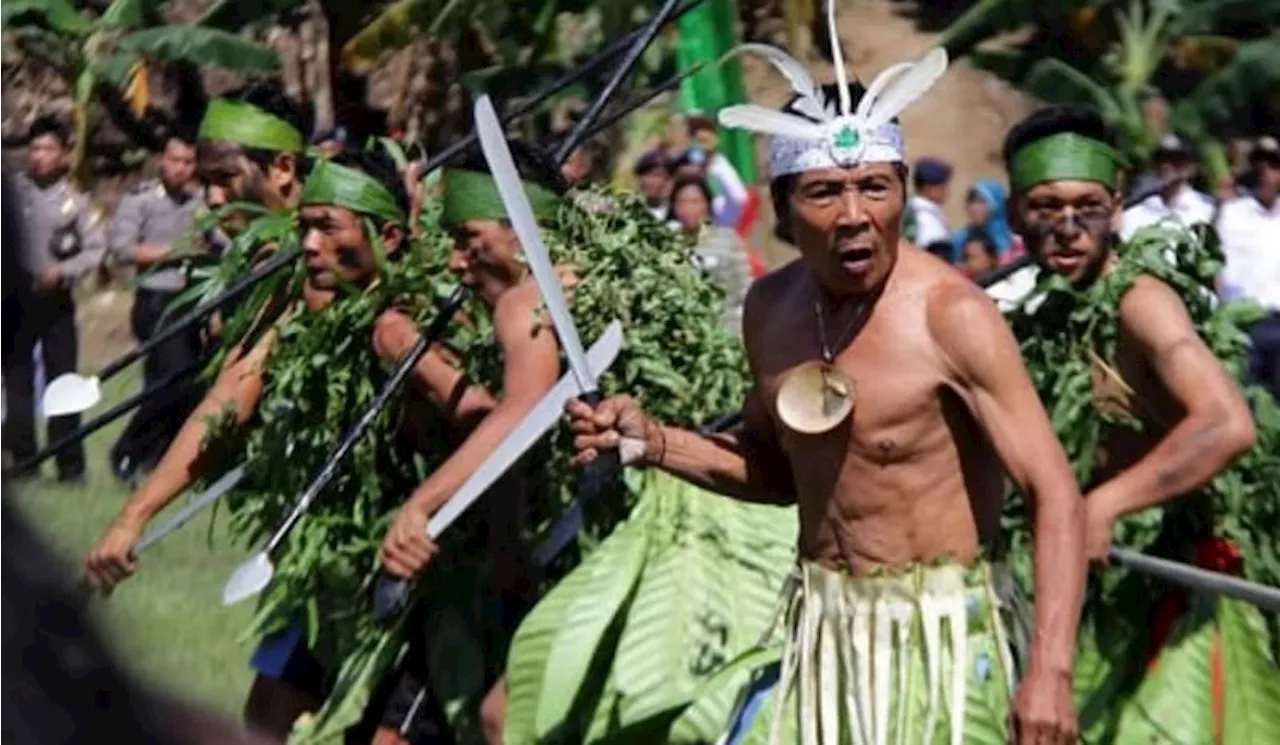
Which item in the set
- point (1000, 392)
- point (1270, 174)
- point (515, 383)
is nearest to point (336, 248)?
point (515, 383)

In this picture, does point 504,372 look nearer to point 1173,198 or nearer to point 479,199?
point 479,199

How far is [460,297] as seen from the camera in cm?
679

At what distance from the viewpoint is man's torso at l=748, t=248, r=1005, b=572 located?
Answer: 4.95 metres

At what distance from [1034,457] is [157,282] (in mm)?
8263

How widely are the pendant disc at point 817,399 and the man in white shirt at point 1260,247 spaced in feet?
23.8

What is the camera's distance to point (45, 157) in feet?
40.4

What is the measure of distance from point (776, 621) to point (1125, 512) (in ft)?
2.08

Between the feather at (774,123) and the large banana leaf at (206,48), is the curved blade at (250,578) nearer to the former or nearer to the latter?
the feather at (774,123)

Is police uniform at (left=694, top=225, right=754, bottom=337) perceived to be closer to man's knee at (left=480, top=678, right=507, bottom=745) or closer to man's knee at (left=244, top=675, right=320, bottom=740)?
man's knee at (left=244, top=675, right=320, bottom=740)

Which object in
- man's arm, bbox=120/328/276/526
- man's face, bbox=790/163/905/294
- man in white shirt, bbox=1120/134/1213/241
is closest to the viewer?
man's face, bbox=790/163/905/294

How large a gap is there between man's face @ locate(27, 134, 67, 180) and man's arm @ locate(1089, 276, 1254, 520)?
23.1 ft

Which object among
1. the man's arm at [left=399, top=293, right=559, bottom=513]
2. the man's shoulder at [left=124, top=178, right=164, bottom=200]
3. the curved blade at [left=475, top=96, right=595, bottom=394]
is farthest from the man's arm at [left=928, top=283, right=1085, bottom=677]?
the man's shoulder at [left=124, top=178, right=164, bottom=200]

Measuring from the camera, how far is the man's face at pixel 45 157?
12242mm

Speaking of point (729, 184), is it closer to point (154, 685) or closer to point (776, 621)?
point (776, 621)
